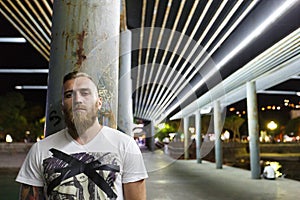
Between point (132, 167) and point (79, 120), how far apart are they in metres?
0.26

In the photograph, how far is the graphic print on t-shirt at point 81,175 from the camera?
1081 millimetres

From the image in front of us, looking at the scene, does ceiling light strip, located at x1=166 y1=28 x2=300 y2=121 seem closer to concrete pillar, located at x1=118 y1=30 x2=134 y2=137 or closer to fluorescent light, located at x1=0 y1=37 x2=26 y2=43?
concrete pillar, located at x1=118 y1=30 x2=134 y2=137

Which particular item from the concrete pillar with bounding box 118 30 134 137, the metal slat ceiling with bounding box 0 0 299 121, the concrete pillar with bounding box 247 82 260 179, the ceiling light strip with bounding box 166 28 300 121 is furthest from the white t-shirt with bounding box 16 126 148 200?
the concrete pillar with bounding box 247 82 260 179

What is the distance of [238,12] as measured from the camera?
625 centimetres

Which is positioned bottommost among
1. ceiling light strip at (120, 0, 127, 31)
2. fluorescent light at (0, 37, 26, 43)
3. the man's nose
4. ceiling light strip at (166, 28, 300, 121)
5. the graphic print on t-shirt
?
the graphic print on t-shirt

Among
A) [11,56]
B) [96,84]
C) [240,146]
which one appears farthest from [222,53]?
[240,146]

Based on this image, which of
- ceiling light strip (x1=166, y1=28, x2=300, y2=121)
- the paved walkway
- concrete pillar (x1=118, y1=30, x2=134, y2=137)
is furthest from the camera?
concrete pillar (x1=118, y1=30, x2=134, y2=137)

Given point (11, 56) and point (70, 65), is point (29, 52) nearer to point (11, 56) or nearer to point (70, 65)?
point (11, 56)

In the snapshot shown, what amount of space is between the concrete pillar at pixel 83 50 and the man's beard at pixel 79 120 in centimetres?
13

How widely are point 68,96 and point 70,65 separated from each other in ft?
0.53

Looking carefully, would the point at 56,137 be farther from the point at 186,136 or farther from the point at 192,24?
the point at 186,136

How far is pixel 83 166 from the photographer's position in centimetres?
111

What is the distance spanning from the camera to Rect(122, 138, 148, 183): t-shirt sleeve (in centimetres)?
115

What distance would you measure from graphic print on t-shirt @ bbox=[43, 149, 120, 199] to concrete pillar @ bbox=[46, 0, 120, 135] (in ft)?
0.62
